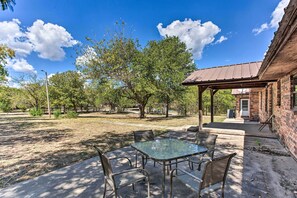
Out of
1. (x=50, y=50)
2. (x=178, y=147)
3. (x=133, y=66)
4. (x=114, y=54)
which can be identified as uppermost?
(x=50, y=50)

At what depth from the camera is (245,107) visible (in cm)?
1380

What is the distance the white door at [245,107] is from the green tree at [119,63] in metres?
8.39

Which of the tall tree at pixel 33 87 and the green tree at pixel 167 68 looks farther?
the tall tree at pixel 33 87

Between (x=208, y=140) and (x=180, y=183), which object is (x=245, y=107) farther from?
(x=180, y=183)

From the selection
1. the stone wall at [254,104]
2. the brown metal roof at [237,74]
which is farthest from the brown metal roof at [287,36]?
the stone wall at [254,104]

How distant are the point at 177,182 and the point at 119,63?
39.6 ft

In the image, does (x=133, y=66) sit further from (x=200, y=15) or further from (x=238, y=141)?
(x=238, y=141)

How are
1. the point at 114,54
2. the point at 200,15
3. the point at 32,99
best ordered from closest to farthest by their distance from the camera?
the point at 200,15 < the point at 114,54 < the point at 32,99

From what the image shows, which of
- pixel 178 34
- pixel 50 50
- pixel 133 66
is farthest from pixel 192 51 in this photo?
pixel 50 50

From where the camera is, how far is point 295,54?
263 cm

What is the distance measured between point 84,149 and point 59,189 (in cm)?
251

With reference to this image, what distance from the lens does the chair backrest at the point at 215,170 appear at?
171 centimetres

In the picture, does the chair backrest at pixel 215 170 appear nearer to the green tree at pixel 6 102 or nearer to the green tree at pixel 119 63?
the green tree at pixel 119 63

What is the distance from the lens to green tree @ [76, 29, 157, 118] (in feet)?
43.1
